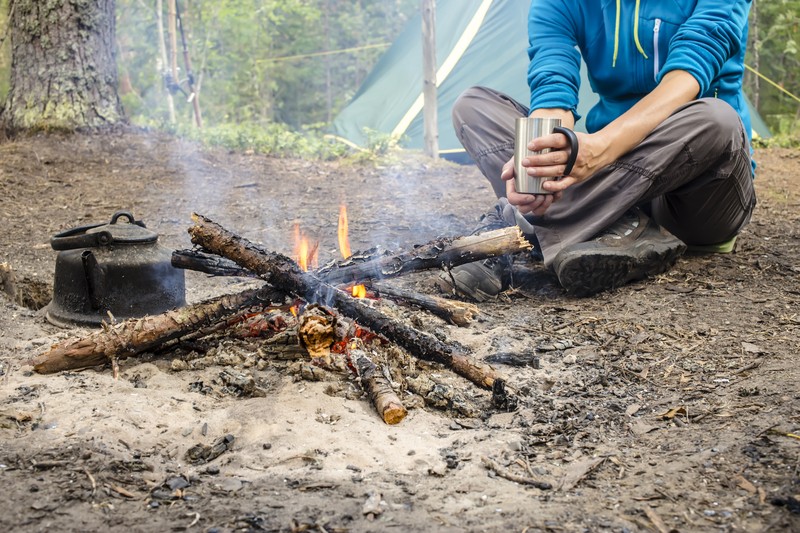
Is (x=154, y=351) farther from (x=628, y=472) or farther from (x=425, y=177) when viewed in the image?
(x=425, y=177)

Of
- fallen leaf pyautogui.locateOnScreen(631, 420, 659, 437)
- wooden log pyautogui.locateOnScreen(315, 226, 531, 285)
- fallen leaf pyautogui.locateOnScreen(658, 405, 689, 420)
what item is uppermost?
wooden log pyautogui.locateOnScreen(315, 226, 531, 285)

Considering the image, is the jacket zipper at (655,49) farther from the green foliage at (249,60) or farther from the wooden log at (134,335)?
the green foliage at (249,60)

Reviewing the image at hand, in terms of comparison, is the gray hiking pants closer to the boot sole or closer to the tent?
the boot sole

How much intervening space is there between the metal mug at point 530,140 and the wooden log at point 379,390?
93 cm

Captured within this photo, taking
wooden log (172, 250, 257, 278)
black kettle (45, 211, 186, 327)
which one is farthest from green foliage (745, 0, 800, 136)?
black kettle (45, 211, 186, 327)

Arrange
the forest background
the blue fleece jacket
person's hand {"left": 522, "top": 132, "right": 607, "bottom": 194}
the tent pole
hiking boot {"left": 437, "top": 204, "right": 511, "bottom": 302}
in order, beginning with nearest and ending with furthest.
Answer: person's hand {"left": 522, "top": 132, "right": 607, "bottom": 194} < the blue fleece jacket < hiking boot {"left": 437, "top": 204, "right": 511, "bottom": 302} < the tent pole < the forest background

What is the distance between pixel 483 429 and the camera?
2.21 meters

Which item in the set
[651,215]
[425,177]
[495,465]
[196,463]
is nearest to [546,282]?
[651,215]

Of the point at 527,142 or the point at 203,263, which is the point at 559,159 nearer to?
the point at 527,142

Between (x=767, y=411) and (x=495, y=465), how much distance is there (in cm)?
84

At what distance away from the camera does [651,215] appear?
3.90m

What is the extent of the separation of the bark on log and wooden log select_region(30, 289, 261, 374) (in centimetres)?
14

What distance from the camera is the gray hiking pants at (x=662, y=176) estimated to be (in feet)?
10.4

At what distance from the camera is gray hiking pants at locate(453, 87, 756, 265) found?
10.4 feet
